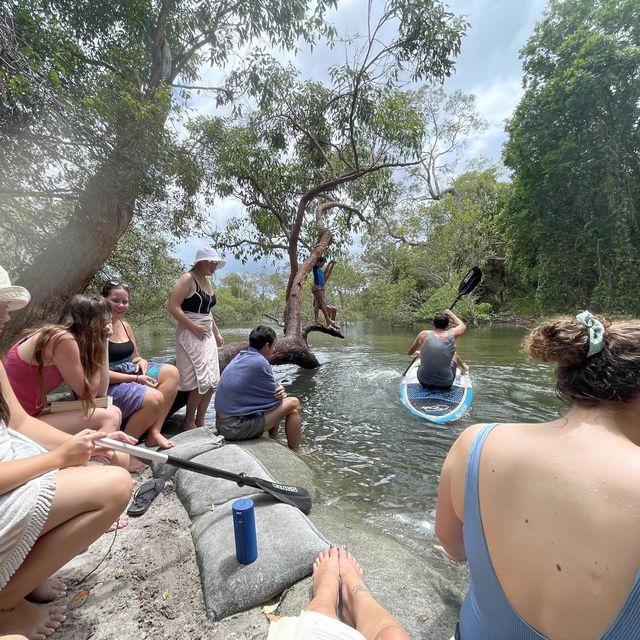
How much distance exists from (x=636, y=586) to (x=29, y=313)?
6.22 metres

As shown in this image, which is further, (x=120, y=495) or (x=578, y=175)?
(x=578, y=175)

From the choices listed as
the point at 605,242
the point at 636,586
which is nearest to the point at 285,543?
the point at 636,586

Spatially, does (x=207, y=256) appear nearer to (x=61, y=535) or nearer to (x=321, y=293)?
(x=61, y=535)

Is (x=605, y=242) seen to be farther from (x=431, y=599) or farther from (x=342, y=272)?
(x=342, y=272)

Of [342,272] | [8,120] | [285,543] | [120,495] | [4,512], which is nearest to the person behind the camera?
[4,512]

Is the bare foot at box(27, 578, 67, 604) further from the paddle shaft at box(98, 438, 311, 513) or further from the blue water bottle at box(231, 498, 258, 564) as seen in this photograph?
the blue water bottle at box(231, 498, 258, 564)

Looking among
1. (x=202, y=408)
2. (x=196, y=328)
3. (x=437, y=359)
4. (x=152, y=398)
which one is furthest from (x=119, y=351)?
(x=437, y=359)

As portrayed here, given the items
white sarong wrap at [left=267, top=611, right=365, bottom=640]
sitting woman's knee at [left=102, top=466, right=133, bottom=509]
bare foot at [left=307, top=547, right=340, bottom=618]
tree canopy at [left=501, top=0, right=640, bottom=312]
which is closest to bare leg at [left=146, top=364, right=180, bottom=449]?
sitting woman's knee at [left=102, top=466, right=133, bottom=509]

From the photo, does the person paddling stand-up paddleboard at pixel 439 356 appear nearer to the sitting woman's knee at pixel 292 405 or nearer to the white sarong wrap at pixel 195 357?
the sitting woman's knee at pixel 292 405

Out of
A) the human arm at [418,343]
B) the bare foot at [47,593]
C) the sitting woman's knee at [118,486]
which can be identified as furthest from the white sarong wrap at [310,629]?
the human arm at [418,343]

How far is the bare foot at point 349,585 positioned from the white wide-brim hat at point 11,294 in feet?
6.19

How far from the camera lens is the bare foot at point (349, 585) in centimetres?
147

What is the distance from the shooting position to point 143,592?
1671 mm

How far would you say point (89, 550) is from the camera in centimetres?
198
